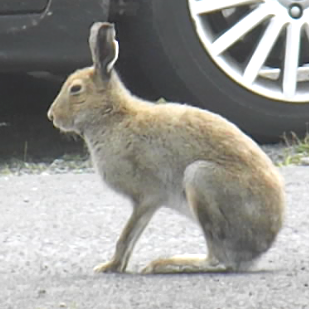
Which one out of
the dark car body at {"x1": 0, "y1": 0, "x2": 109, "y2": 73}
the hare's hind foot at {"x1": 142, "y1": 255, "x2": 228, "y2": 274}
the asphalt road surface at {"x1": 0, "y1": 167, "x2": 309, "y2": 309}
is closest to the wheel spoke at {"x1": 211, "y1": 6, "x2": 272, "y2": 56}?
the dark car body at {"x1": 0, "y1": 0, "x2": 109, "y2": 73}

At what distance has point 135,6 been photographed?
6.93m

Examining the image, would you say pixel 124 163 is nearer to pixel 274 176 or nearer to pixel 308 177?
pixel 274 176

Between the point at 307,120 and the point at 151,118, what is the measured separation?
2353 millimetres

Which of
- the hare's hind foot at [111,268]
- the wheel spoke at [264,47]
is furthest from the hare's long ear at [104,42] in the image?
the wheel spoke at [264,47]

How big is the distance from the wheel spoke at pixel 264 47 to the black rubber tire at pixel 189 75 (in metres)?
0.12

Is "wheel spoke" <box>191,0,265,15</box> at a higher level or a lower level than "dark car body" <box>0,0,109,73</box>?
higher

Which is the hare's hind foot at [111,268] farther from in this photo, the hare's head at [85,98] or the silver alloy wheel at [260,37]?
the silver alloy wheel at [260,37]

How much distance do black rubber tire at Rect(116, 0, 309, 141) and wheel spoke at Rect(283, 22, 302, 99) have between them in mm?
93

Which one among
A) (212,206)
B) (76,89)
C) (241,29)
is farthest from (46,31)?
(212,206)

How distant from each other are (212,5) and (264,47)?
344 millimetres

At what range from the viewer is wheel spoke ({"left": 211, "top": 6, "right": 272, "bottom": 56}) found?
6918 mm

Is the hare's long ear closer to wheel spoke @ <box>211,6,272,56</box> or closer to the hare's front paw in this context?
the hare's front paw

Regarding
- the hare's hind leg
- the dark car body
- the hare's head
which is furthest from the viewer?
the dark car body

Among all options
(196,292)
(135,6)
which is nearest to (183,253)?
(196,292)
